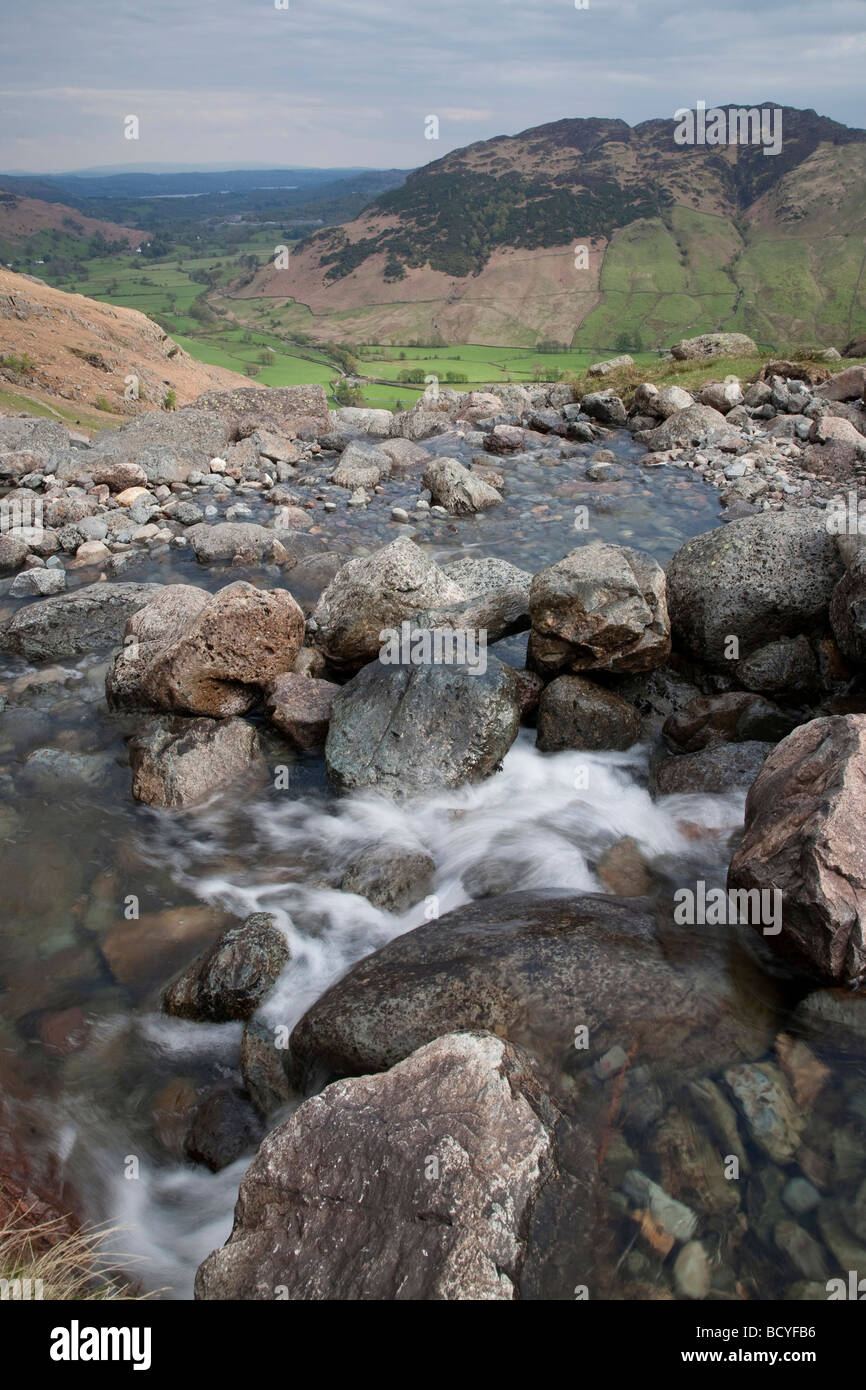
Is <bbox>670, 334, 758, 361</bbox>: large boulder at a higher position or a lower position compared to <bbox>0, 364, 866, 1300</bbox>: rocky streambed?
higher

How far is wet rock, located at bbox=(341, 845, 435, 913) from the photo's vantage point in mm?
8703

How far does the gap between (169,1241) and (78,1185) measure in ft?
3.07

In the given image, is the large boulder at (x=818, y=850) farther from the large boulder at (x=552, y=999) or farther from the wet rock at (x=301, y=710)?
the wet rock at (x=301, y=710)

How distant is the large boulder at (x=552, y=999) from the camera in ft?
19.8

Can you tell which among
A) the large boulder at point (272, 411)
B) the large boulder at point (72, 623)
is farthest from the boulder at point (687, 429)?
the large boulder at point (72, 623)

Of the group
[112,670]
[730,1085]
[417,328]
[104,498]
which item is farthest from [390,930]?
[417,328]

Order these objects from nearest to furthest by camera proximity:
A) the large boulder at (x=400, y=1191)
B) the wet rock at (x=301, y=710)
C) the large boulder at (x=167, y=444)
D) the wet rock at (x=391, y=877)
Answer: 1. the large boulder at (x=400, y=1191)
2. the wet rock at (x=391, y=877)
3. the wet rock at (x=301, y=710)
4. the large boulder at (x=167, y=444)

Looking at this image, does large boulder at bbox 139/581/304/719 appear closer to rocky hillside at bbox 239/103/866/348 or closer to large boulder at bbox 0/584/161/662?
large boulder at bbox 0/584/161/662

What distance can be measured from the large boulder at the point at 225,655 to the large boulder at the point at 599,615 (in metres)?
3.75

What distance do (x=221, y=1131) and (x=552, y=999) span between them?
2.90m

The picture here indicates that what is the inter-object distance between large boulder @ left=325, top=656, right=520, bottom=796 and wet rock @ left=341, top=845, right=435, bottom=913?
1246mm

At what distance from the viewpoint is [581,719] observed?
1100cm

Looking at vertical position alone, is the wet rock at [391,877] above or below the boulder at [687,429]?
below

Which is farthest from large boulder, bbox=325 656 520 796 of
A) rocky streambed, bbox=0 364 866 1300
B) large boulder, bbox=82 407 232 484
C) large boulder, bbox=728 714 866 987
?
large boulder, bbox=82 407 232 484
